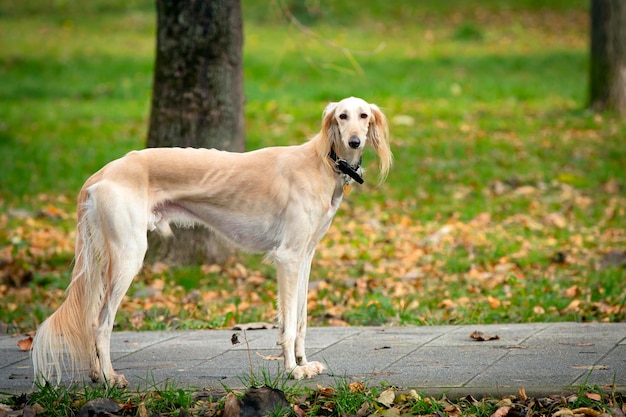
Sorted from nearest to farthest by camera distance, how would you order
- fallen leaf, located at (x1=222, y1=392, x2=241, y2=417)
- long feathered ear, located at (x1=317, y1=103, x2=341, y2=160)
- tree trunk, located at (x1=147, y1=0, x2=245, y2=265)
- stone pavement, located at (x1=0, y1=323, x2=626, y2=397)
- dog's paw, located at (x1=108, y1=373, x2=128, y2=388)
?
1. fallen leaf, located at (x1=222, y1=392, x2=241, y2=417)
2. stone pavement, located at (x1=0, y1=323, x2=626, y2=397)
3. dog's paw, located at (x1=108, y1=373, x2=128, y2=388)
4. long feathered ear, located at (x1=317, y1=103, x2=341, y2=160)
5. tree trunk, located at (x1=147, y1=0, x2=245, y2=265)

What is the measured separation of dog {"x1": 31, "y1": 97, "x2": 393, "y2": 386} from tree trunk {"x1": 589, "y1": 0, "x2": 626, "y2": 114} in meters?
10.5

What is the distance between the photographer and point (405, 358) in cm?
537

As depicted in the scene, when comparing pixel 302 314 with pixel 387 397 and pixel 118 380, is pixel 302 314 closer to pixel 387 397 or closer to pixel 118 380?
pixel 387 397

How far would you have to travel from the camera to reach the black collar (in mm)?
5207

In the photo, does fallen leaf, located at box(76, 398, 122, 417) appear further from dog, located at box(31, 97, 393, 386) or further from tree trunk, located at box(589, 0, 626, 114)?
tree trunk, located at box(589, 0, 626, 114)

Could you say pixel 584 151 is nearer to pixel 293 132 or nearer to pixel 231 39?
pixel 293 132

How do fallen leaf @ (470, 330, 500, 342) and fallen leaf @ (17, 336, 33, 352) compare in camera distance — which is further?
fallen leaf @ (17, 336, 33, 352)

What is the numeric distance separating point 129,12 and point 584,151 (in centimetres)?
2067

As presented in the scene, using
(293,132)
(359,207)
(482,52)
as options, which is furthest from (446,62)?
(359,207)

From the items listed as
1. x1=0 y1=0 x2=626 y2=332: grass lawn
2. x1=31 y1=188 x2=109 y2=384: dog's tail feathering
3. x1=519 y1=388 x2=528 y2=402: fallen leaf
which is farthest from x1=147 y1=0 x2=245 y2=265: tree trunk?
x1=519 y1=388 x2=528 y2=402: fallen leaf

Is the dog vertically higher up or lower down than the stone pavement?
higher up

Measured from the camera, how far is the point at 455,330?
6152 millimetres

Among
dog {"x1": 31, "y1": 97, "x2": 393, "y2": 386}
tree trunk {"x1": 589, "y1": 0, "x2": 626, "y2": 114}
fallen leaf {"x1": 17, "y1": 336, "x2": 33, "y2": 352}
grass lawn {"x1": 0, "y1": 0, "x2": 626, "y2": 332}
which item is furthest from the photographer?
tree trunk {"x1": 589, "y1": 0, "x2": 626, "y2": 114}

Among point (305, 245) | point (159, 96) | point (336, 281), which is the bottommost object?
point (336, 281)
